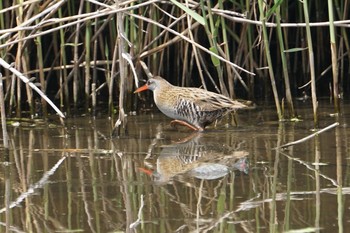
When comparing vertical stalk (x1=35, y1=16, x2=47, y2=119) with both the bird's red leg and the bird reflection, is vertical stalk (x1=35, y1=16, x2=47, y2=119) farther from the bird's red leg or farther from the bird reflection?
the bird reflection

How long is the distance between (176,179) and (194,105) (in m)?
2.29

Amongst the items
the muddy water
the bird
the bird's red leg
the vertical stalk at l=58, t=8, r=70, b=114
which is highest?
the vertical stalk at l=58, t=8, r=70, b=114

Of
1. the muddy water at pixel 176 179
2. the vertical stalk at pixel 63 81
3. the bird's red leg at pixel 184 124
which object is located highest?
the vertical stalk at pixel 63 81

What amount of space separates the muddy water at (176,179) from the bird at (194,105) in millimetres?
137

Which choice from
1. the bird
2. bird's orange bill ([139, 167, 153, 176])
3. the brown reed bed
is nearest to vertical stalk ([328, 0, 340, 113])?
the brown reed bed

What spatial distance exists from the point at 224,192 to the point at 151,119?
334cm

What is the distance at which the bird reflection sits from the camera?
6000 millimetres

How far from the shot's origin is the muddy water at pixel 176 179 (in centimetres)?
482

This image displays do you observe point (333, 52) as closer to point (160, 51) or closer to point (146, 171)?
point (160, 51)

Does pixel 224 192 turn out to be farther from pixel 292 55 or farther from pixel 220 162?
pixel 292 55

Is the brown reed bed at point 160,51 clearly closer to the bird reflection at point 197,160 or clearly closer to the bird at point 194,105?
the bird at point 194,105

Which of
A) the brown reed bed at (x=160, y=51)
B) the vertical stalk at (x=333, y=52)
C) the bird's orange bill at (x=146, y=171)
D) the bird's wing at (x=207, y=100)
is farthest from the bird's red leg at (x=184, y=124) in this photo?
the bird's orange bill at (x=146, y=171)

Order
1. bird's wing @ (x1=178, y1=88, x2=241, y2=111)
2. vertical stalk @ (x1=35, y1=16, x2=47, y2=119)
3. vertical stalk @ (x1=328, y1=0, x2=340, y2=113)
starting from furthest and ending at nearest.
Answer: vertical stalk @ (x1=35, y1=16, x2=47, y2=119) → bird's wing @ (x1=178, y1=88, x2=241, y2=111) → vertical stalk @ (x1=328, y1=0, x2=340, y2=113)

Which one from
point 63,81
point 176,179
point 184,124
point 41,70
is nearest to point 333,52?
point 184,124
